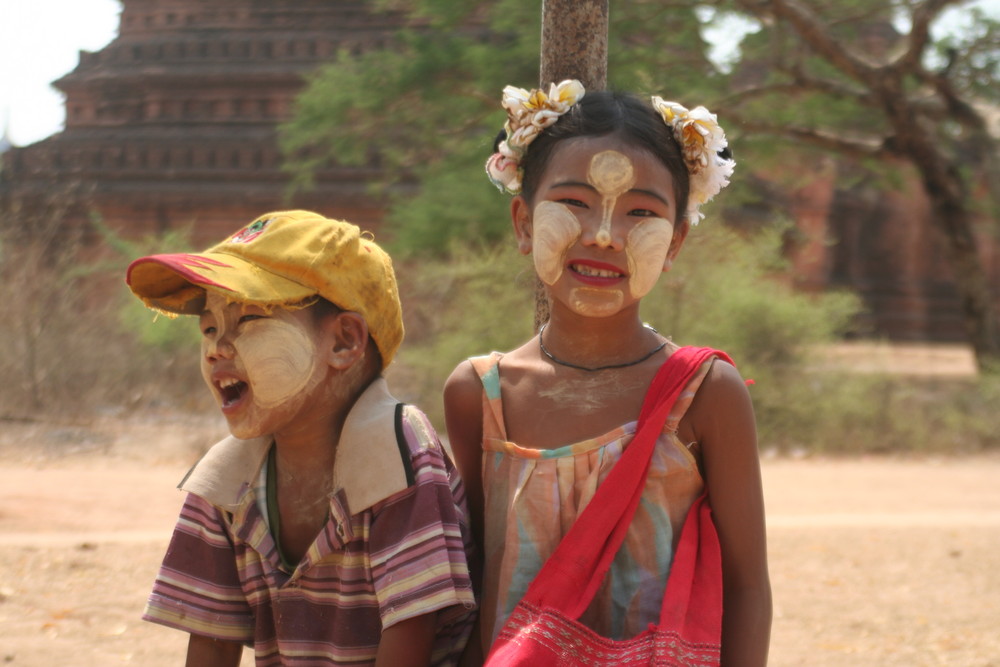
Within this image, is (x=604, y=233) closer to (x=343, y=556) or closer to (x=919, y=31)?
(x=343, y=556)

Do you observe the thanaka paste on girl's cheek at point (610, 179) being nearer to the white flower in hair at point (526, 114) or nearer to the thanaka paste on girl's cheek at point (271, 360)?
the white flower in hair at point (526, 114)

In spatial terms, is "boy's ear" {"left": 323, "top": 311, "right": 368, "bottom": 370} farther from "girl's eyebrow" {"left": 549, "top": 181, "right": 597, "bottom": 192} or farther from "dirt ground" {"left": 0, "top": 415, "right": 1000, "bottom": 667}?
"dirt ground" {"left": 0, "top": 415, "right": 1000, "bottom": 667}

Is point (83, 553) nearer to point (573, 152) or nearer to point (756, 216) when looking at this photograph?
point (573, 152)

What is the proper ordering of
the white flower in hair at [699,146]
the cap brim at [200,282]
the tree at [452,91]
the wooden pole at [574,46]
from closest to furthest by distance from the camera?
the cap brim at [200,282] < the white flower in hair at [699,146] < the wooden pole at [574,46] < the tree at [452,91]

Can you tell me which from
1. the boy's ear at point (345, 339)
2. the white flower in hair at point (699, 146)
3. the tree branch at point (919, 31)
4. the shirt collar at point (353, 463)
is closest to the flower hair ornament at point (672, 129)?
the white flower in hair at point (699, 146)

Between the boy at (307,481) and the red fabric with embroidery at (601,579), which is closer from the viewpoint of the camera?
the red fabric with embroidery at (601,579)

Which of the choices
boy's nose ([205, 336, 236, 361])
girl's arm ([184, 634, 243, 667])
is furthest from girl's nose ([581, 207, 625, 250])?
girl's arm ([184, 634, 243, 667])

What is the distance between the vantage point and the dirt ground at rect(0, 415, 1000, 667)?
4.16m

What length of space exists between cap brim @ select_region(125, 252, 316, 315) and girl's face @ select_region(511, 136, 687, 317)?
529 mm

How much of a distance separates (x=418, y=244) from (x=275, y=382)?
964cm

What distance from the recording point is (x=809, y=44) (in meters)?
11.6

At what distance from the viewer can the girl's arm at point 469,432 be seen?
2533mm

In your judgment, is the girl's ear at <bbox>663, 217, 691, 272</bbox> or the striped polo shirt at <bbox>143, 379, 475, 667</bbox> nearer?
the striped polo shirt at <bbox>143, 379, 475, 667</bbox>

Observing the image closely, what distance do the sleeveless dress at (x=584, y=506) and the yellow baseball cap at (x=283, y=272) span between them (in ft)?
1.57
